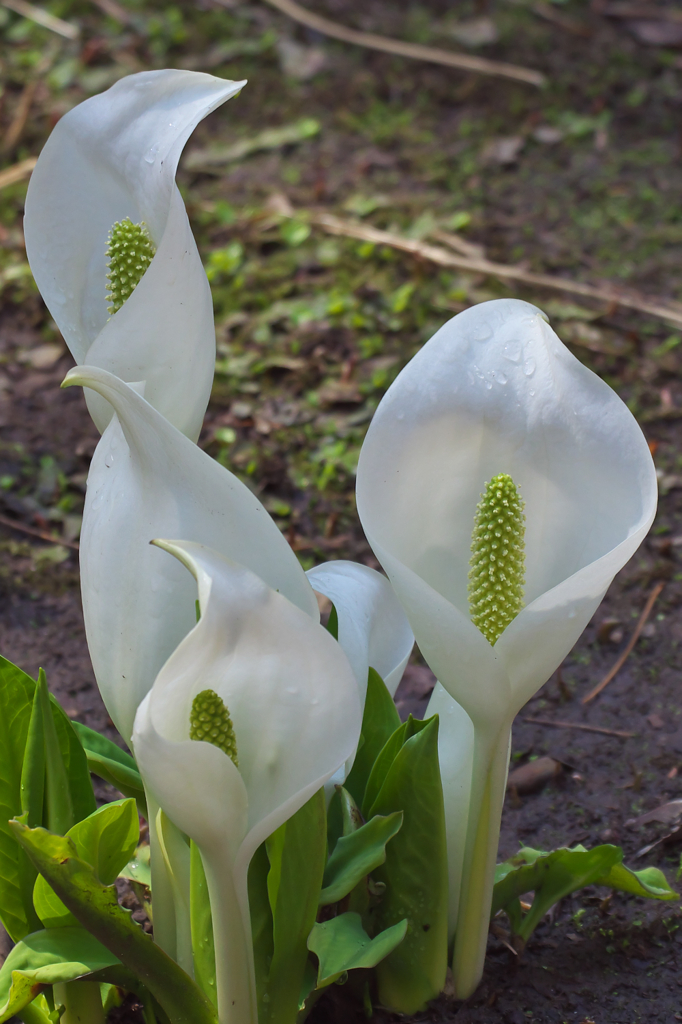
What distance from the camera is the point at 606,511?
1.05 metres

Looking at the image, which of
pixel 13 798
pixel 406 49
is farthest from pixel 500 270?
pixel 13 798

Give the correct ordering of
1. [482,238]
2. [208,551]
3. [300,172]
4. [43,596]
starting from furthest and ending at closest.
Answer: [300,172] → [482,238] → [43,596] → [208,551]

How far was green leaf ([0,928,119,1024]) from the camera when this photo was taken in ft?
3.11

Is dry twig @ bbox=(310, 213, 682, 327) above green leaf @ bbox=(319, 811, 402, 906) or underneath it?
underneath

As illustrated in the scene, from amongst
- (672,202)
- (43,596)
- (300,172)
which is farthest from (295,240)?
(43,596)

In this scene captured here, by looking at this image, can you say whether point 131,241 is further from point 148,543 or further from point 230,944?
point 230,944

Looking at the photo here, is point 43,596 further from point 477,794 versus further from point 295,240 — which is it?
point 295,240

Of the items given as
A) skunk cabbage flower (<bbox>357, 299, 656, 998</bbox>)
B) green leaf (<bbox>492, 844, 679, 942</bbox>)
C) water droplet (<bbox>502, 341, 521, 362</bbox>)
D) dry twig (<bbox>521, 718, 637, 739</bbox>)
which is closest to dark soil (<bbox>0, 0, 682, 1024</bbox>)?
dry twig (<bbox>521, 718, 637, 739</bbox>)

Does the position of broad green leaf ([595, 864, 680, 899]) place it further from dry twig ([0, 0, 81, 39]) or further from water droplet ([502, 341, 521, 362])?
dry twig ([0, 0, 81, 39])

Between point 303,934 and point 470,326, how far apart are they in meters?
0.65

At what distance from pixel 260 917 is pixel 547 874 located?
1.17ft

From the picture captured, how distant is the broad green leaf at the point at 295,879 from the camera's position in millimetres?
968

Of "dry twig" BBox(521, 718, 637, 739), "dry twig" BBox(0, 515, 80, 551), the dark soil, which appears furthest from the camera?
"dry twig" BBox(0, 515, 80, 551)

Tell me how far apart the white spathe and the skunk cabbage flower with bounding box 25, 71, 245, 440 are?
0.84ft
